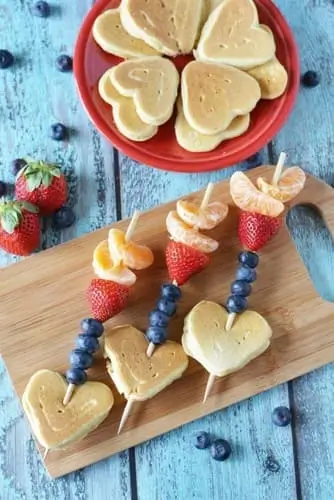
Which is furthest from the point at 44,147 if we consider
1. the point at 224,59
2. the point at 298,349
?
the point at 298,349

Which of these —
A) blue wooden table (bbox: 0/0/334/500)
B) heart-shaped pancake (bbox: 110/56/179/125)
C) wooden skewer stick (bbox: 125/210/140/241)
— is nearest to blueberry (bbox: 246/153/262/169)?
blue wooden table (bbox: 0/0/334/500)

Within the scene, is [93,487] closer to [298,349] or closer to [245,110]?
[298,349]

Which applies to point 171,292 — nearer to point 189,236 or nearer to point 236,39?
point 189,236

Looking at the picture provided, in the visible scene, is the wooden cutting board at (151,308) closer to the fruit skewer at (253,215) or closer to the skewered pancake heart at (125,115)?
the fruit skewer at (253,215)

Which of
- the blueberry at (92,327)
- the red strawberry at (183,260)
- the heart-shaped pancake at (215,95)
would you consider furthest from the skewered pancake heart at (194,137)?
the blueberry at (92,327)

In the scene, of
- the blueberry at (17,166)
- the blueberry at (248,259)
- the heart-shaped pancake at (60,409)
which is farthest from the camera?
the blueberry at (17,166)

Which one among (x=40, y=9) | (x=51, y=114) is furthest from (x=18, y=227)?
(x=40, y=9)
